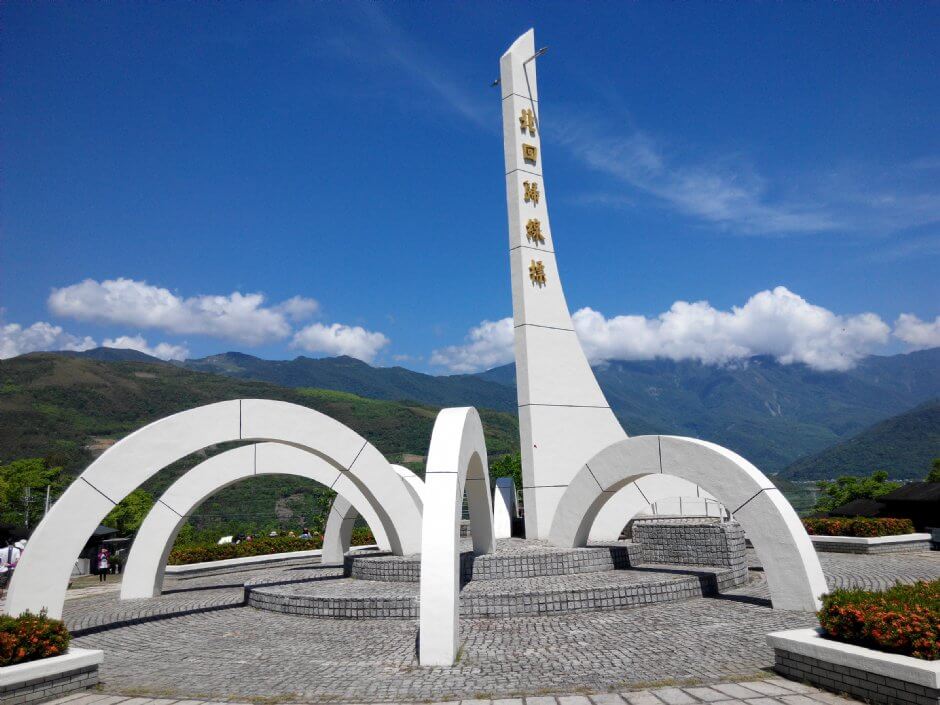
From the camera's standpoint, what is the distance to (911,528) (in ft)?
67.1

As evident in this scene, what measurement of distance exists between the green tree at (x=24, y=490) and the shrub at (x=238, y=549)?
746 inches

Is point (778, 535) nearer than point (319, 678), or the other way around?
point (319, 678)

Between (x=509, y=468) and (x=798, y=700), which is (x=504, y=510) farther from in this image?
(x=509, y=468)

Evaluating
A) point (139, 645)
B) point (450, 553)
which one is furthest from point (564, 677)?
point (139, 645)

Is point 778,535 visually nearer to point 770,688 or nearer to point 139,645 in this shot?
point 770,688

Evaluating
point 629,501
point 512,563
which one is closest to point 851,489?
point 629,501

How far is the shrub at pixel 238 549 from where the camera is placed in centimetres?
2170

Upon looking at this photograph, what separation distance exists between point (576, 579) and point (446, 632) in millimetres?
5271

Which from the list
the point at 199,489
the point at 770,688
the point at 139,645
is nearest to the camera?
the point at 770,688

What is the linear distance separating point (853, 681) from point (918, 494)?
19836 mm

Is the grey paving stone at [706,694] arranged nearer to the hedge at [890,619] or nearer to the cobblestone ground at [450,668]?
the cobblestone ground at [450,668]

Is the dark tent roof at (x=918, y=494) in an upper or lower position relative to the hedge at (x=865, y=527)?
upper

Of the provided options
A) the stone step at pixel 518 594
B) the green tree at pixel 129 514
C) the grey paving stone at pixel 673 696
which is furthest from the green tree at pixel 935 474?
the green tree at pixel 129 514

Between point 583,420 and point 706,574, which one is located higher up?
point 583,420
